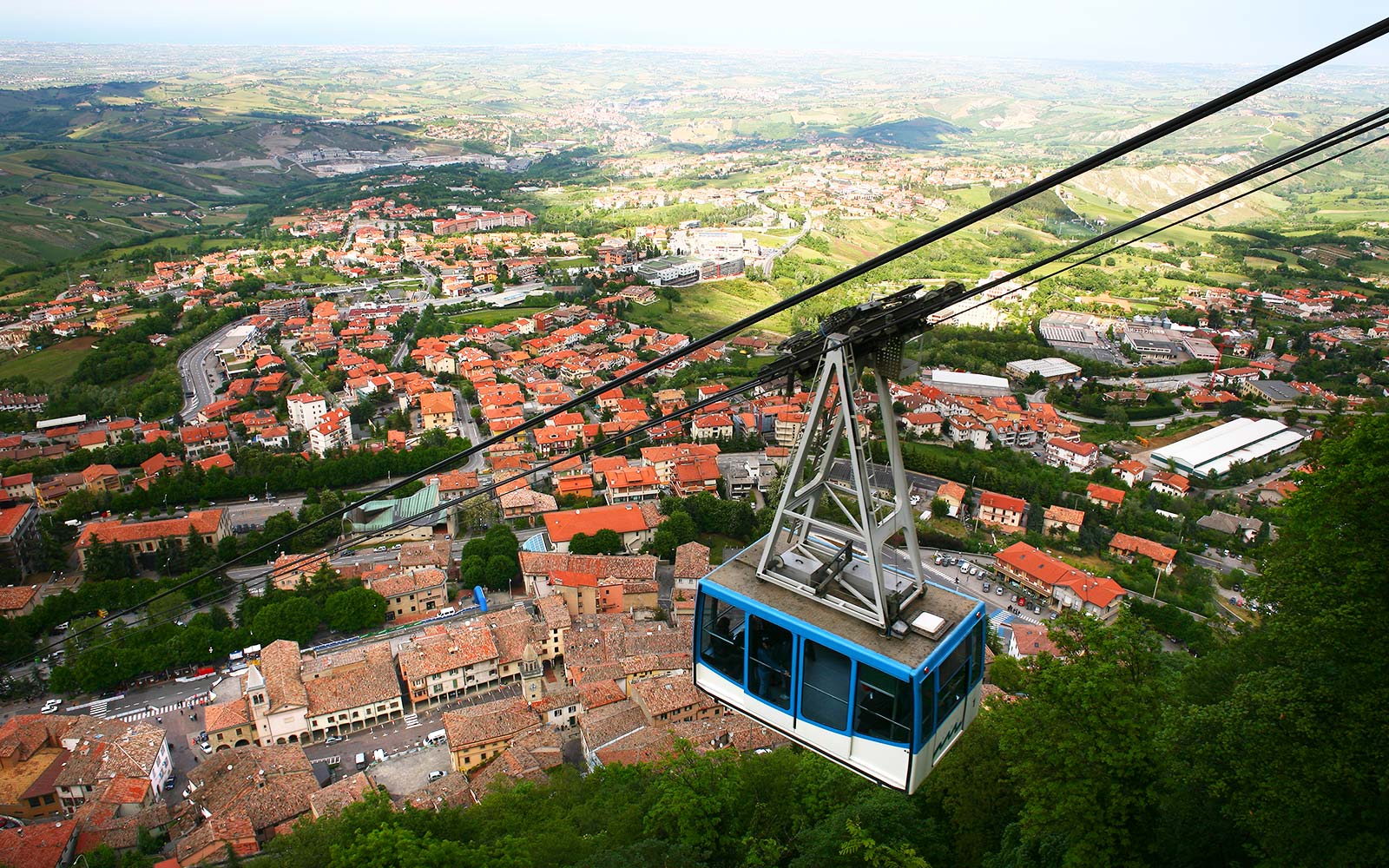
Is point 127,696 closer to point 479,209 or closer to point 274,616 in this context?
point 274,616

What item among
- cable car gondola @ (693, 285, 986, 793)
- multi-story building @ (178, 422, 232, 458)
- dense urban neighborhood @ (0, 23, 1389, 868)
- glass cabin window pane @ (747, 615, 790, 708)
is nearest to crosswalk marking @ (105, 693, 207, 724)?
dense urban neighborhood @ (0, 23, 1389, 868)

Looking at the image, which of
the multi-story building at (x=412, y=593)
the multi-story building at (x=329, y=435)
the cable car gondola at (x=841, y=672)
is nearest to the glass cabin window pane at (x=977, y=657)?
the cable car gondola at (x=841, y=672)

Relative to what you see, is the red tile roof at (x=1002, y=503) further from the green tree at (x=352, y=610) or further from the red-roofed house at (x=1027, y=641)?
the green tree at (x=352, y=610)

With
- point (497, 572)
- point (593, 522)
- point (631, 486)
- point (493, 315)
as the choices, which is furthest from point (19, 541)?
point (493, 315)

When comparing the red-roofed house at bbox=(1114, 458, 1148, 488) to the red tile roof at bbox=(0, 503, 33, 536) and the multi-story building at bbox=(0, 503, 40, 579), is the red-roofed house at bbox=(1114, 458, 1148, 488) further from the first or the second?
the red tile roof at bbox=(0, 503, 33, 536)

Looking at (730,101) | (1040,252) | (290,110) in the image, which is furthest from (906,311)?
(730,101)
